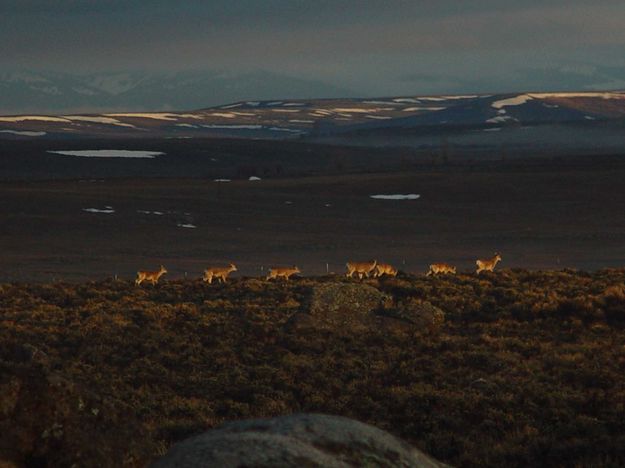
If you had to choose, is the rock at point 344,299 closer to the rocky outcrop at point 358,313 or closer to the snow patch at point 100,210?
the rocky outcrop at point 358,313

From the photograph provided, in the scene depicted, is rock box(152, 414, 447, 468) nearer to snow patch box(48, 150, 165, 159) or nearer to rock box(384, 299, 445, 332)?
rock box(384, 299, 445, 332)

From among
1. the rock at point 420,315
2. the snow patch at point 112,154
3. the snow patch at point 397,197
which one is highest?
the rock at point 420,315

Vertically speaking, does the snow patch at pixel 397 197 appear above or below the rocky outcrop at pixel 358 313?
below

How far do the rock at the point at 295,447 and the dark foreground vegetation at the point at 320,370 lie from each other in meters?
0.93

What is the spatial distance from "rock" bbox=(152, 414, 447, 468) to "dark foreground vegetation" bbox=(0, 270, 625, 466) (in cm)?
93

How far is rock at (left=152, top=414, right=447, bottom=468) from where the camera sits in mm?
5664

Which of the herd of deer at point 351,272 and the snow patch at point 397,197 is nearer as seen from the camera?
the herd of deer at point 351,272

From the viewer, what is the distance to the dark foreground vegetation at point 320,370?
6.85 metres

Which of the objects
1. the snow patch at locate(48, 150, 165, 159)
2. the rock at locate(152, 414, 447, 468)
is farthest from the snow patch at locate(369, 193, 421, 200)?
the rock at locate(152, 414, 447, 468)

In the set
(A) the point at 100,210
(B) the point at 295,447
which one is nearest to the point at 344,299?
(B) the point at 295,447

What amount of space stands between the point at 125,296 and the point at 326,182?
6769 cm

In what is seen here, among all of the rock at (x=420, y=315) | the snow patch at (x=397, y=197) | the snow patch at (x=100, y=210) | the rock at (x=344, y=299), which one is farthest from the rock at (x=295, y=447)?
the snow patch at (x=397, y=197)

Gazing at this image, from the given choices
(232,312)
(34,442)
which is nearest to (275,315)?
(232,312)

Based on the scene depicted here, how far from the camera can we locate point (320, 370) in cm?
1758
